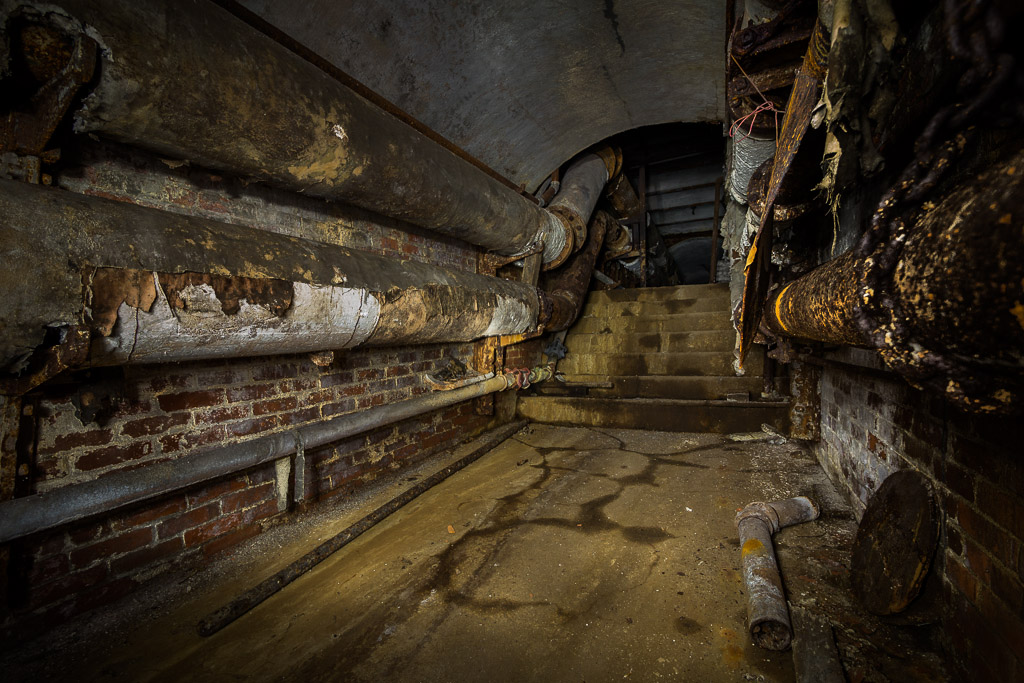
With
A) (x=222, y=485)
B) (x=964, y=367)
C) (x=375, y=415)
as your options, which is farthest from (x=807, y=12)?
(x=222, y=485)

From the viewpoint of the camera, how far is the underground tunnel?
0.98 m

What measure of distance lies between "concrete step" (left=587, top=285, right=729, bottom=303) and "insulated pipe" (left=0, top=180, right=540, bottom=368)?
3.41m

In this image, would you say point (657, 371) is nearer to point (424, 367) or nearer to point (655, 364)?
point (655, 364)

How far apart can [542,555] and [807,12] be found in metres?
2.60

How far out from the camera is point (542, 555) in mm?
1915

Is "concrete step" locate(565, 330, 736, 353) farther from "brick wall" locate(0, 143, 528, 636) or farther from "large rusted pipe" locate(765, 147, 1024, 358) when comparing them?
"large rusted pipe" locate(765, 147, 1024, 358)

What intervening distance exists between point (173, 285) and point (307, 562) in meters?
1.28

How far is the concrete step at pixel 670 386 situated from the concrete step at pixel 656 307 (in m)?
0.84

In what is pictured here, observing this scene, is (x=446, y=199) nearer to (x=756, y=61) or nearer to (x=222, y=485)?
(x=756, y=61)

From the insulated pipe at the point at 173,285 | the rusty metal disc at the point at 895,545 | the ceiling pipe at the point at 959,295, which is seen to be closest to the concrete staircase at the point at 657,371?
Result: the rusty metal disc at the point at 895,545

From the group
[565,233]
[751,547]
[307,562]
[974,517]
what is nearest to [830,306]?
[974,517]

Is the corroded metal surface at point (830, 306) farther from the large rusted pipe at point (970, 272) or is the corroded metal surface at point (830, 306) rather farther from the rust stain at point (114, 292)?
the rust stain at point (114, 292)

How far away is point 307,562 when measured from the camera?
179cm

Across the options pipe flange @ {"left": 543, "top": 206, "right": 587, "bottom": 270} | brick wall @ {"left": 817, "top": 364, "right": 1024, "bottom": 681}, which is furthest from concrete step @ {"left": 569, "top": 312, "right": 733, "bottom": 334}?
brick wall @ {"left": 817, "top": 364, "right": 1024, "bottom": 681}
